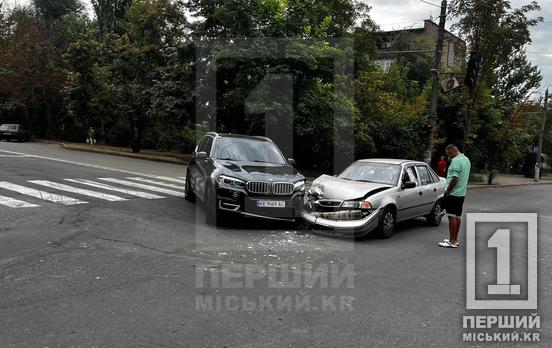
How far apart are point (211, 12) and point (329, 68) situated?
271 inches

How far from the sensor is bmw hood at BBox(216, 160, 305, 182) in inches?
356

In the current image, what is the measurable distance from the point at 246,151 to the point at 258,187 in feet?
5.69

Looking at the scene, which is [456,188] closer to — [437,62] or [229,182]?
[229,182]

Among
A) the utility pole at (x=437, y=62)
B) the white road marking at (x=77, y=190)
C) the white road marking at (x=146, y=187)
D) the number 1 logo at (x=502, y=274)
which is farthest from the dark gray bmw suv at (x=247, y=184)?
the utility pole at (x=437, y=62)

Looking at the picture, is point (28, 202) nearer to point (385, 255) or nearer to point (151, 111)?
point (385, 255)

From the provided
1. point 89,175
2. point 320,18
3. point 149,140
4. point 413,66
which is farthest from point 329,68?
point 413,66

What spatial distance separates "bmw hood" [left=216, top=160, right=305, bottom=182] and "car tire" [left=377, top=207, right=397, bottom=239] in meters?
1.81

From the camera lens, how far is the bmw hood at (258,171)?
9.05 metres

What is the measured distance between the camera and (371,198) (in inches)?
342

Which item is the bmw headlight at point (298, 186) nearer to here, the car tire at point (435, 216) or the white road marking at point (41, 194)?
the car tire at point (435, 216)

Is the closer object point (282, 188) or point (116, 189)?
point (282, 188)

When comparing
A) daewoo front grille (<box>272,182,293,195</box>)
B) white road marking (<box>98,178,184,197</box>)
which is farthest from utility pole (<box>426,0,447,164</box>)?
daewoo front grille (<box>272,182,293,195</box>)

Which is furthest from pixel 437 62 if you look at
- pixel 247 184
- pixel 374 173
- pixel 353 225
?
pixel 247 184

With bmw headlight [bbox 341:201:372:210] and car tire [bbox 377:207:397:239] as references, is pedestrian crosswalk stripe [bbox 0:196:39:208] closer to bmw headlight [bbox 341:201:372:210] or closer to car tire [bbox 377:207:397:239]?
bmw headlight [bbox 341:201:372:210]
